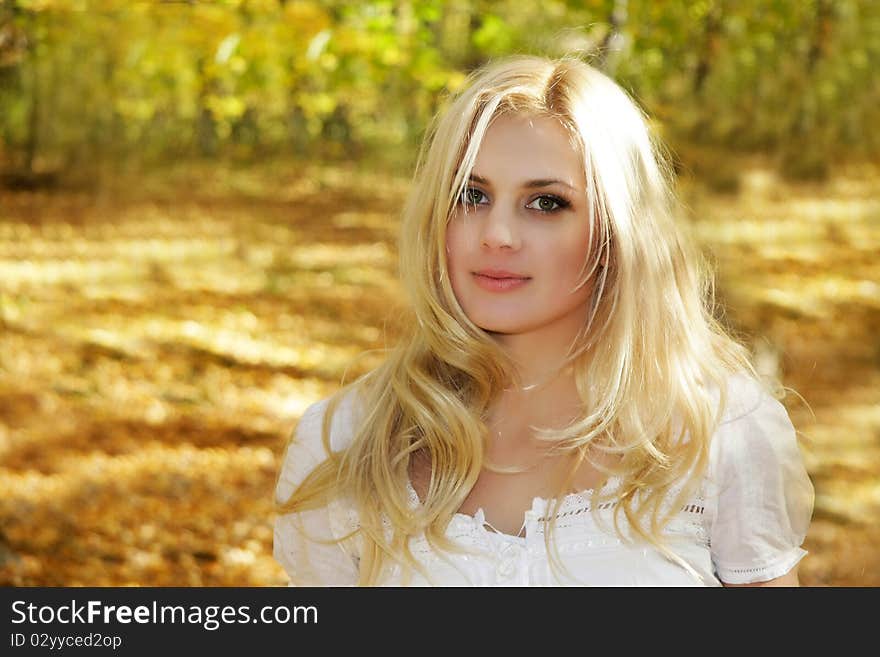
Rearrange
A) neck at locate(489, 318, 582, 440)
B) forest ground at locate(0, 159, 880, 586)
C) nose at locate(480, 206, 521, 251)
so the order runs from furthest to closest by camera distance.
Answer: forest ground at locate(0, 159, 880, 586), neck at locate(489, 318, 582, 440), nose at locate(480, 206, 521, 251)

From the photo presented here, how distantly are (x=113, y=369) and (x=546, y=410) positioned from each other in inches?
166

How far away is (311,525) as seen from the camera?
1.94 m

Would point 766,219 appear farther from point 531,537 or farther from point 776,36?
point 531,537

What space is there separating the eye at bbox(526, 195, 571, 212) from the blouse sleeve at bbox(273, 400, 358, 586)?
578mm

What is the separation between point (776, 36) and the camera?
219 inches

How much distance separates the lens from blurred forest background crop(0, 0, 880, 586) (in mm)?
4543

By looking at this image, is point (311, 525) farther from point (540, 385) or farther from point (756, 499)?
point (756, 499)

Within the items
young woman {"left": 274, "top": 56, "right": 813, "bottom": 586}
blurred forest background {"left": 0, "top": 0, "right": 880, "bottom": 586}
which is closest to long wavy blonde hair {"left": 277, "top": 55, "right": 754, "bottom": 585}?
young woman {"left": 274, "top": 56, "right": 813, "bottom": 586}

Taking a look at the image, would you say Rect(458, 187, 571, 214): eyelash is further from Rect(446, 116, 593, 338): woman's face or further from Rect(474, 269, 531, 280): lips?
Rect(474, 269, 531, 280): lips

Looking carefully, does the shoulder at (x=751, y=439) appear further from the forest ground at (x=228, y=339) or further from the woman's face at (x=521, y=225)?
the forest ground at (x=228, y=339)

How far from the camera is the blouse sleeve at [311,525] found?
192 cm

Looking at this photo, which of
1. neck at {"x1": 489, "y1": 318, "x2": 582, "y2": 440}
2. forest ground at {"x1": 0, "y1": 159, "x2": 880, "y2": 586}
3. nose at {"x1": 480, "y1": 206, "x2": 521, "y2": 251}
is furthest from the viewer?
forest ground at {"x1": 0, "y1": 159, "x2": 880, "y2": 586}

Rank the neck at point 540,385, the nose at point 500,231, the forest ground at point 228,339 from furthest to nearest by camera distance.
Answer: the forest ground at point 228,339 → the neck at point 540,385 → the nose at point 500,231

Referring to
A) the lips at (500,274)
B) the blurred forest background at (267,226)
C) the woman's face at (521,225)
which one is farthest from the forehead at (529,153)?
the blurred forest background at (267,226)
